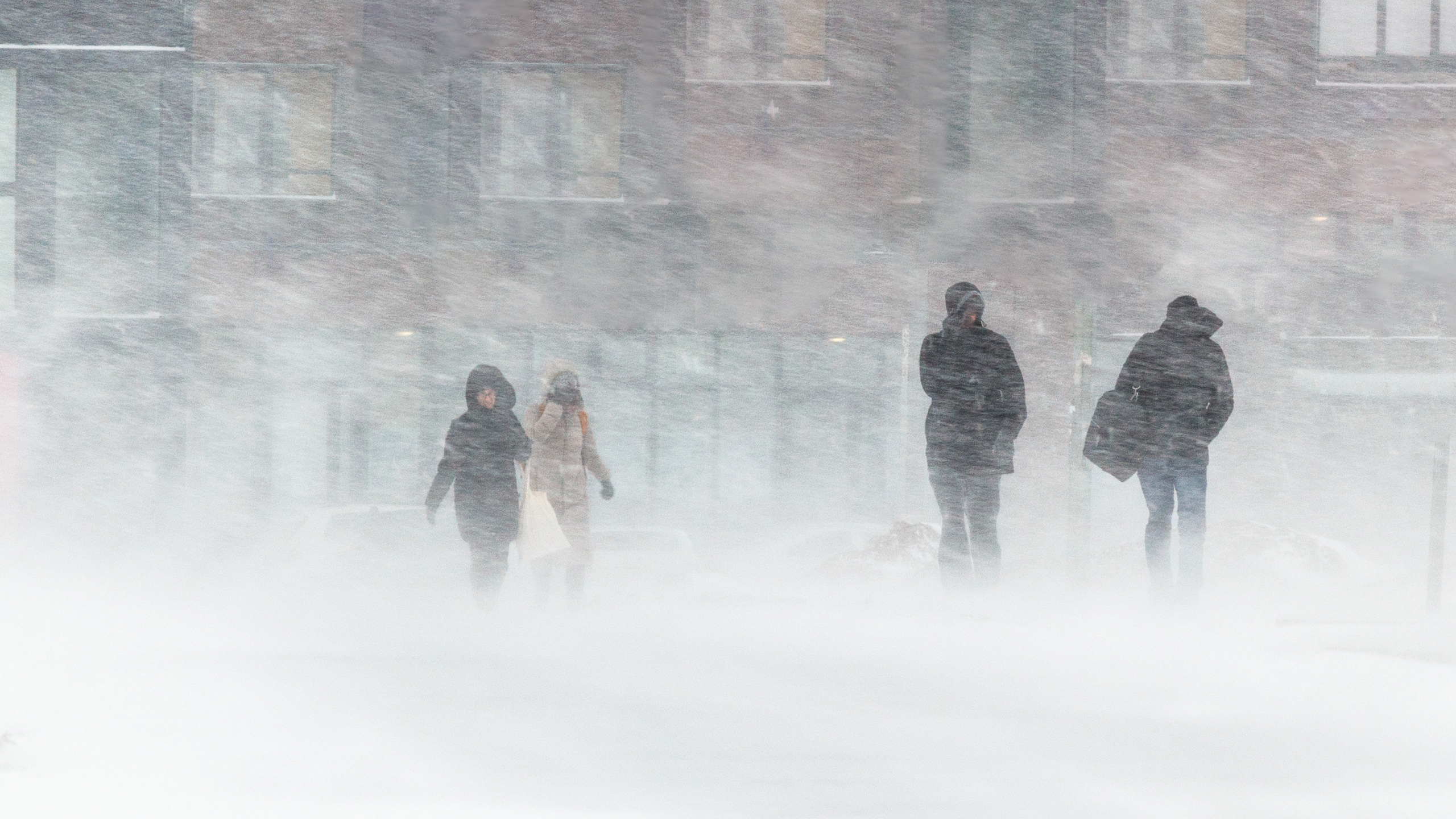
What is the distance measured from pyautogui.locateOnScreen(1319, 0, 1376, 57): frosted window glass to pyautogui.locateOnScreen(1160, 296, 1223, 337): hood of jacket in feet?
49.6

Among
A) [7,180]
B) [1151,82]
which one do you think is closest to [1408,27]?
[1151,82]

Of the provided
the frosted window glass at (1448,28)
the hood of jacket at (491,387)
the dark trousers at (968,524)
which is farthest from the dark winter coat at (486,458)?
the frosted window glass at (1448,28)

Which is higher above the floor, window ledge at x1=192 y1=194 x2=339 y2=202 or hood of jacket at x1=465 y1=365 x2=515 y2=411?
window ledge at x1=192 y1=194 x2=339 y2=202

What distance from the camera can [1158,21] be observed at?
21.0m

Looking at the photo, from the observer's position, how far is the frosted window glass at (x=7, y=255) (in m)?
21.1

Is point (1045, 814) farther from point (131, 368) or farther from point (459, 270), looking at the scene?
point (131, 368)

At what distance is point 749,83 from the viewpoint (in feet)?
68.8

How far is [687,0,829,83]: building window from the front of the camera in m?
21.0

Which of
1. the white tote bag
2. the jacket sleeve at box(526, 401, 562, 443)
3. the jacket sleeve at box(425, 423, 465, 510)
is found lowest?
the white tote bag

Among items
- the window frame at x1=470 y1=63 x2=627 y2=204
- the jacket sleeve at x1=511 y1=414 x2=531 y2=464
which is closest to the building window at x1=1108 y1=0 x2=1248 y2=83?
the window frame at x1=470 y1=63 x2=627 y2=204

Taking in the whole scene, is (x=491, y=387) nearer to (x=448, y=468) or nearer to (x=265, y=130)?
(x=448, y=468)

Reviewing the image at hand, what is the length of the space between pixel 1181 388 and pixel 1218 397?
0.20 metres

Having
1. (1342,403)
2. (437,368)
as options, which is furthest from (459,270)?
(1342,403)

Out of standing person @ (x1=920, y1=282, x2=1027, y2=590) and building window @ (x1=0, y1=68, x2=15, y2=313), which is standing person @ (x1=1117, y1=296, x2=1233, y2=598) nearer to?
standing person @ (x1=920, y1=282, x2=1027, y2=590)
